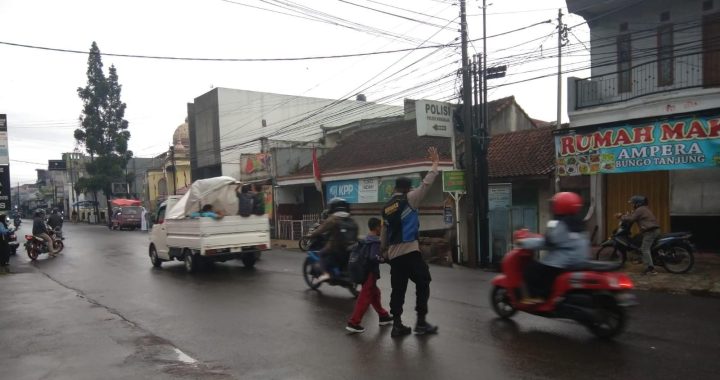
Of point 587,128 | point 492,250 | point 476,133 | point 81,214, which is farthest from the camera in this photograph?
point 81,214

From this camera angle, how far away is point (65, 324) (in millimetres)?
7527

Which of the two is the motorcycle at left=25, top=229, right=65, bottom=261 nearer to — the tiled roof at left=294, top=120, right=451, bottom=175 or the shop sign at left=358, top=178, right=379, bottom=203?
the tiled roof at left=294, top=120, right=451, bottom=175

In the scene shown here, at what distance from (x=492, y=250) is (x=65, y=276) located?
38.3 ft

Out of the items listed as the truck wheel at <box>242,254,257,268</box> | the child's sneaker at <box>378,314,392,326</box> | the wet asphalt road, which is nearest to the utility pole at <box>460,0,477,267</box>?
the wet asphalt road

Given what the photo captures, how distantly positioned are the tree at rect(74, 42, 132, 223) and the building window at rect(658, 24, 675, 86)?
156 feet

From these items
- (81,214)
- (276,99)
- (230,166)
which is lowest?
(81,214)

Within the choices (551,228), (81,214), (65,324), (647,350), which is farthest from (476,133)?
(81,214)

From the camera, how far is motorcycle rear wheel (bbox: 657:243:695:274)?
1024 centimetres

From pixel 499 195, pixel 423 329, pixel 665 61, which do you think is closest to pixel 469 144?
pixel 499 195

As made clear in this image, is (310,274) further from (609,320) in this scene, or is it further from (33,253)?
(33,253)

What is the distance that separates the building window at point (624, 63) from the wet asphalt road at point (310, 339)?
6.66 m

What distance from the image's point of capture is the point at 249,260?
1369 cm

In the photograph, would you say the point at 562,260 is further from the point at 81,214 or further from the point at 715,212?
the point at 81,214

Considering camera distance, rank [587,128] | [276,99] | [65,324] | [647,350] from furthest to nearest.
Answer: [276,99] → [587,128] → [65,324] → [647,350]
